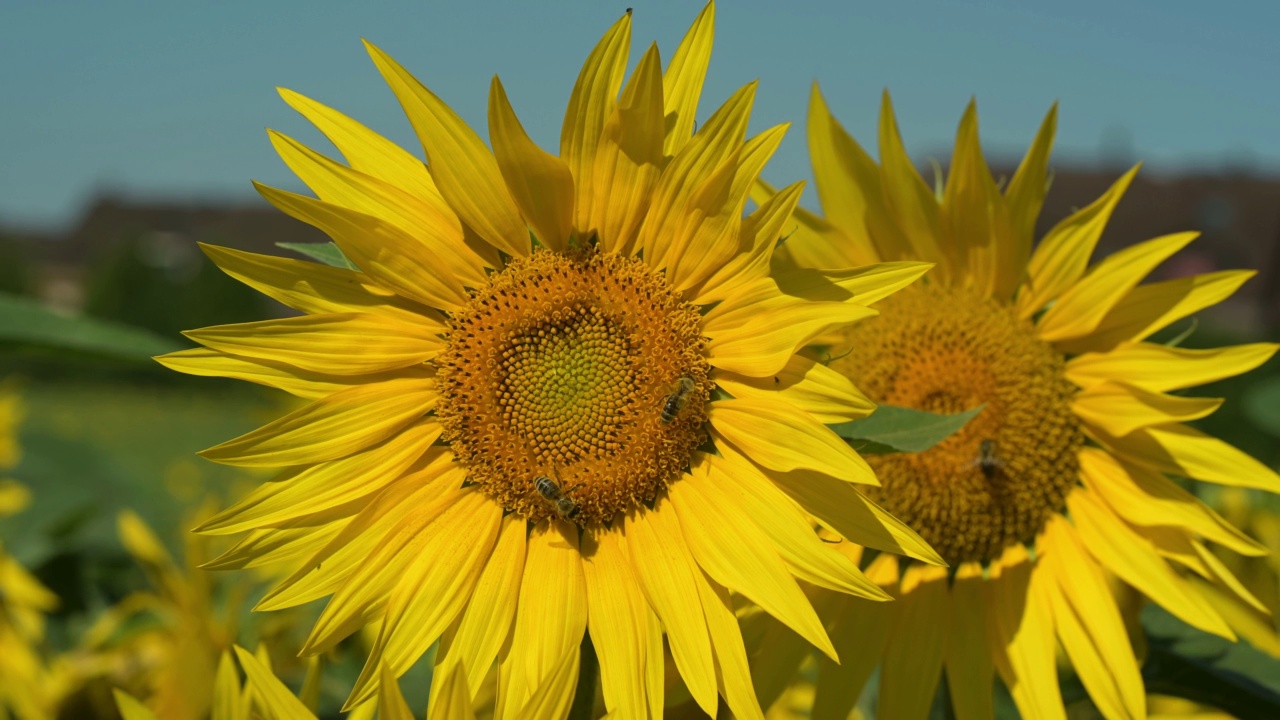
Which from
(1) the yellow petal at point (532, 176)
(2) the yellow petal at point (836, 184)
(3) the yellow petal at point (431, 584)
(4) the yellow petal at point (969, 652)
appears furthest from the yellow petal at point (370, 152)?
(4) the yellow petal at point (969, 652)

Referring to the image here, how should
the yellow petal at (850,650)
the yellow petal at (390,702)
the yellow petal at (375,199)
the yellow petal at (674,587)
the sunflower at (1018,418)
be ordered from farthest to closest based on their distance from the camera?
the sunflower at (1018,418)
the yellow petal at (850,650)
the yellow petal at (375,199)
the yellow petal at (674,587)
the yellow petal at (390,702)

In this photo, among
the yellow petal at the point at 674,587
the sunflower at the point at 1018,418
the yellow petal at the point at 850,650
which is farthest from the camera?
the sunflower at the point at 1018,418

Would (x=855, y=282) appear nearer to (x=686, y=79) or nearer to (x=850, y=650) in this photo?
(x=686, y=79)

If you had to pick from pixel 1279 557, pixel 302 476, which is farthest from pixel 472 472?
pixel 1279 557

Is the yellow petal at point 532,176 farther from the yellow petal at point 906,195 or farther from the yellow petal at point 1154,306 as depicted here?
the yellow petal at point 1154,306

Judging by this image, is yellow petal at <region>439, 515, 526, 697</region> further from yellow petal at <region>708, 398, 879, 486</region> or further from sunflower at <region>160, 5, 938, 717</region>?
yellow petal at <region>708, 398, 879, 486</region>
